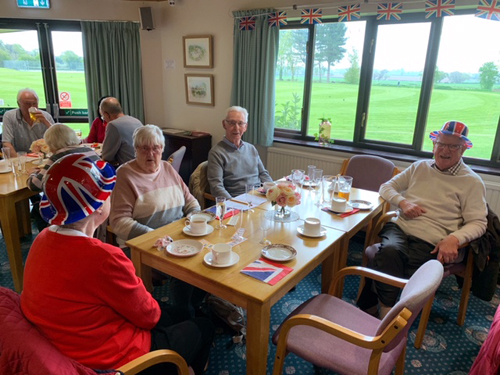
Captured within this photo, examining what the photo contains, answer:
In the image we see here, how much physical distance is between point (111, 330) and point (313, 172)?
72.2 inches

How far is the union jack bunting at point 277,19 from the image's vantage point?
375 centimetres

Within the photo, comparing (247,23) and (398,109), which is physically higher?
(247,23)

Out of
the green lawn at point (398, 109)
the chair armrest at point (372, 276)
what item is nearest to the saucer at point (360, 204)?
the chair armrest at point (372, 276)

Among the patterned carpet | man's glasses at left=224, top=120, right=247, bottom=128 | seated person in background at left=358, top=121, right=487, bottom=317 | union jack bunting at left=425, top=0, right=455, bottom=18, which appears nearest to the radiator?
seated person in background at left=358, top=121, right=487, bottom=317

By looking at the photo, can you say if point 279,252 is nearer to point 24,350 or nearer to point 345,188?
point 345,188

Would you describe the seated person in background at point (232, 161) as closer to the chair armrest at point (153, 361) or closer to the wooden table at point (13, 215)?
the wooden table at point (13, 215)

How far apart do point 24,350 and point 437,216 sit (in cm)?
233

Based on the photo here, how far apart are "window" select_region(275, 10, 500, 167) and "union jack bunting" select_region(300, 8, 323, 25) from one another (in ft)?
0.47

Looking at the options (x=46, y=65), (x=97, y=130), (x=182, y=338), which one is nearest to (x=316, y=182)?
(x=182, y=338)

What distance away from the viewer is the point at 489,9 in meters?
2.74

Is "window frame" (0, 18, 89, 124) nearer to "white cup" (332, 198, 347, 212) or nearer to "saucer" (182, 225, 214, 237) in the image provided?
"saucer" (182, 225, 214, 237)

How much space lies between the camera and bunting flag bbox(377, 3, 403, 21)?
316 cm

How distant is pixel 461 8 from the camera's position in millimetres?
3004

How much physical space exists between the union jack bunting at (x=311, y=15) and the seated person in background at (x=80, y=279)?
121 inches
